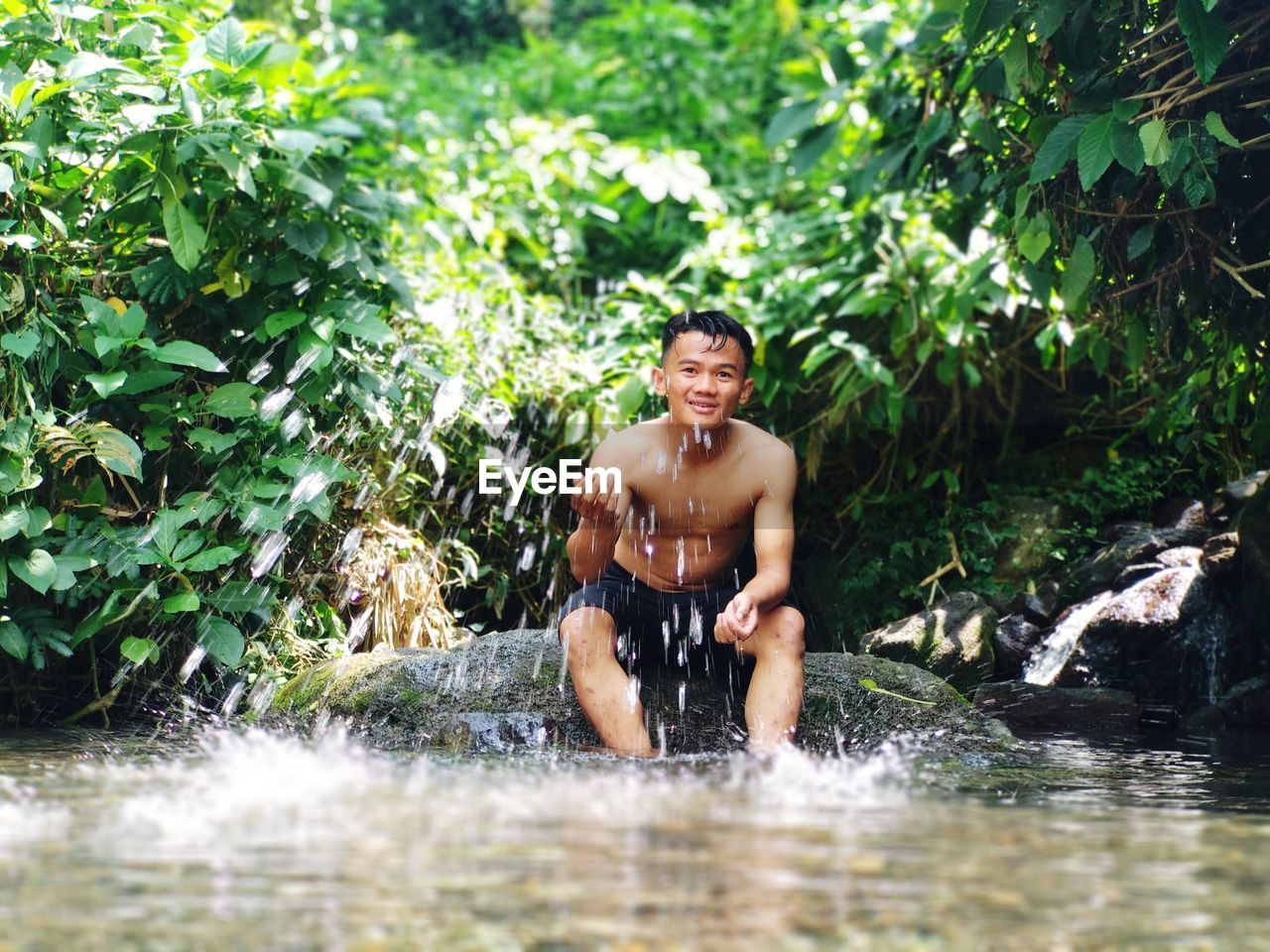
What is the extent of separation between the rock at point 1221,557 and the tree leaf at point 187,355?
396cm

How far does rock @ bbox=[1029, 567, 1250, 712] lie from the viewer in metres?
5.28

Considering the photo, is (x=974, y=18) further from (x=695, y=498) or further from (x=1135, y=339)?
(x=695, y=498)

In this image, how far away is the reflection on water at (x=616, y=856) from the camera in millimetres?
1640

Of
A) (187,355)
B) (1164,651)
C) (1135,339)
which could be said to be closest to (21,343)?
(187,355)

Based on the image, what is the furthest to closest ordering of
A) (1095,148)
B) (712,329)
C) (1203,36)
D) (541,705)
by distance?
(712,329), (541,705), (1095,148), (1203,36)

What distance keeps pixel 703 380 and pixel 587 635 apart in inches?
33.5

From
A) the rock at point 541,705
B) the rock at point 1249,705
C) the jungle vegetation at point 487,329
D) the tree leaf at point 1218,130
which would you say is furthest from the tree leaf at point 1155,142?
the rock at point 1249,705

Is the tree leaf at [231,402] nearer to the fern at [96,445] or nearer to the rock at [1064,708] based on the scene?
the fern at [96,445]

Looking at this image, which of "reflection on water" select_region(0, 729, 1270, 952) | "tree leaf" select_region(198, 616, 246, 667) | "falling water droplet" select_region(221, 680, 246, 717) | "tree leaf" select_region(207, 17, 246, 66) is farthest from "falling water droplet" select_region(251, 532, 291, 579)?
"tree leaf" select_region(207, 17, 246, 66)

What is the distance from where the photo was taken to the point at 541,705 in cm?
391

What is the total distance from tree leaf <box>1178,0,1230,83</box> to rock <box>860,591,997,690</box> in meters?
2.71

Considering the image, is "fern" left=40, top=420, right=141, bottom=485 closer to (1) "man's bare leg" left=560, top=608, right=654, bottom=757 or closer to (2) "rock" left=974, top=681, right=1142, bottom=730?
(1) "man's bare leg" left=560, top=608, right=654, bottom=757

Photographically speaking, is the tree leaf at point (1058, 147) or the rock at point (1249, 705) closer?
the tree leaf at point (1058, 147)

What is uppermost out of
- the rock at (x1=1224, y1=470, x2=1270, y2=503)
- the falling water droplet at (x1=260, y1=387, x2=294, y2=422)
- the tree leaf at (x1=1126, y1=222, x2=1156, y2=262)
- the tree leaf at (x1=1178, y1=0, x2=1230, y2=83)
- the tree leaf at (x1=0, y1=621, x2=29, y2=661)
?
the tree leaf at (x1=1178, y1=0, x2=1230, y2=83)
